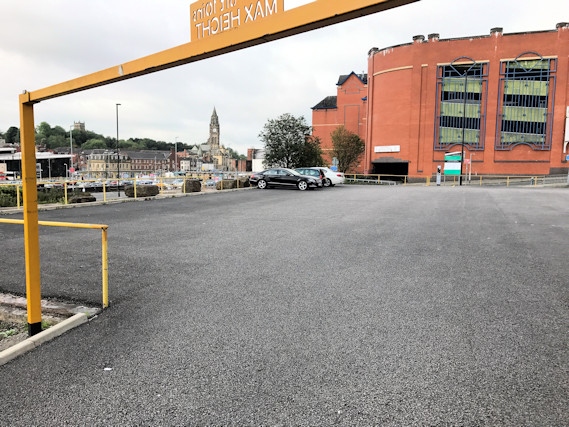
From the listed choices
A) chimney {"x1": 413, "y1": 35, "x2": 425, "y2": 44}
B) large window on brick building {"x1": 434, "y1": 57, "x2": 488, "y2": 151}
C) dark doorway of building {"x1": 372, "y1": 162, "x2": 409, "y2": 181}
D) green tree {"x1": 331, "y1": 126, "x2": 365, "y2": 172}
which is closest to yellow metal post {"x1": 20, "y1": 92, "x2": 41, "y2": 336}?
large window on brick building {"x1": 434, "y1": 57, "x2": 488, "y2": 151}

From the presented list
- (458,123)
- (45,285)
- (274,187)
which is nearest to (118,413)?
(45,285)

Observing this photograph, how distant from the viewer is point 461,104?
173 ft

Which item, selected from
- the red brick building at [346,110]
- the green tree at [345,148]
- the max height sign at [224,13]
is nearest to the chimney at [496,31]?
the green tree at [345,148]

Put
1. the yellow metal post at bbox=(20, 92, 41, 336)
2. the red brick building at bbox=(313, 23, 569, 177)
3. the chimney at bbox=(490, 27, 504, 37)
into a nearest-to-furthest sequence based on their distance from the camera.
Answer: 1. the yellow metal post at bbox=(20, 92, 41, 336)
2. the red brick building at bbox=(313, 23, 569, 177)
3. the chimney at bbox=(490, 27, 504, 37)

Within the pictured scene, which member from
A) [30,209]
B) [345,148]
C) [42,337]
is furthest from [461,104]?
[42,337]

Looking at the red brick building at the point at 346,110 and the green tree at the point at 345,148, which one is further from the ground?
the red brick building at the point at 346,110

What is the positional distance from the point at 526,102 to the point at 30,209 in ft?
192

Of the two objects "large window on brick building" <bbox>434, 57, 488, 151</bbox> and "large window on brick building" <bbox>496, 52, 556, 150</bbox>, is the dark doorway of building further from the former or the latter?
"large window on brick building" <bbox>496, 52, 556, 150</bbox>

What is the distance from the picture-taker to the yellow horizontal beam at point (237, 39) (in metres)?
2.75

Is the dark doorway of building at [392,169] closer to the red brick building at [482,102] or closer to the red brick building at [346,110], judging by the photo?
the red brick building at [482,102]

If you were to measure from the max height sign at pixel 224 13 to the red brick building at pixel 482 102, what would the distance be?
50572mm

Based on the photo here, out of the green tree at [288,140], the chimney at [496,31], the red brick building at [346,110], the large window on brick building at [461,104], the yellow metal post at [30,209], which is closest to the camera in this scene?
the yellow metal post at [30,209]

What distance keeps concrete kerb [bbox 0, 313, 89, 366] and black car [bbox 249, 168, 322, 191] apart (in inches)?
878

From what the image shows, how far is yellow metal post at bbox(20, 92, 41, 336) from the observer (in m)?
4.13
